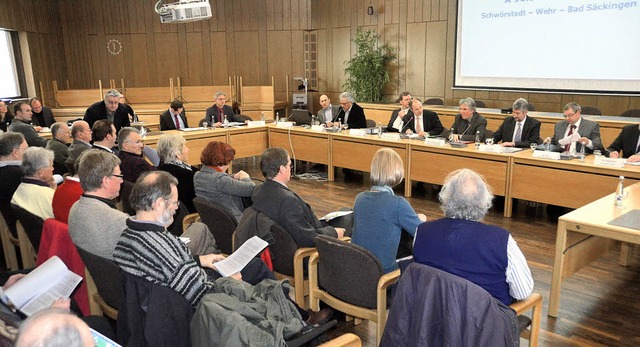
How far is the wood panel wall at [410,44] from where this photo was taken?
959cm

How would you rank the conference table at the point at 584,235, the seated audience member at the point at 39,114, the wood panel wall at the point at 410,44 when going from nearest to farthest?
the conference table at the point at 584,235, the seated audience member at the point at 39,114, the wood panel wall at the point at 410,44

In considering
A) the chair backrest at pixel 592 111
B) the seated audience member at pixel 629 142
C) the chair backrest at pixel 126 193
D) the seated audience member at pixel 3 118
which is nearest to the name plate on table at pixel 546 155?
the seated audience member at pixel 629 142

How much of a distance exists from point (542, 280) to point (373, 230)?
1911mm

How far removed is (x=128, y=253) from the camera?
207 centimetres

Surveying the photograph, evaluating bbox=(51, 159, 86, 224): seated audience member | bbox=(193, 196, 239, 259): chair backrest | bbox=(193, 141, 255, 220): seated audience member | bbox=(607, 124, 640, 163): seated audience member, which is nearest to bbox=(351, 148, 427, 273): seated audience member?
bbox=(193, 196, 239, 259): chair backrest

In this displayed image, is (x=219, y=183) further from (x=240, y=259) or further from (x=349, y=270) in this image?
(x=349, y=270)

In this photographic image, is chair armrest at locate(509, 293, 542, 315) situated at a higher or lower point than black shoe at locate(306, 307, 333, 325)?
higher

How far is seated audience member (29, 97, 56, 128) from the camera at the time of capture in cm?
817

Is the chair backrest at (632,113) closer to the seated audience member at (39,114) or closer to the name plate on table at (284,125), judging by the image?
the name plate on table at (284,125)

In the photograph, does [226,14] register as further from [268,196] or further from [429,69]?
[268,196]

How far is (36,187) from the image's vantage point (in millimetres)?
3389

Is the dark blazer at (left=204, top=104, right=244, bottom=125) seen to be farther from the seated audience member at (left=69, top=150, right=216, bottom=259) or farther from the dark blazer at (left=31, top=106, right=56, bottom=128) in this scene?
the seated audience member at (left=69, top=150, right=216, bottom=259)

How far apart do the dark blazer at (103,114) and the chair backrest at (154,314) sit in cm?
530

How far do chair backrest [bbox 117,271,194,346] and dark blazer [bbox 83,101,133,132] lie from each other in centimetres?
530
